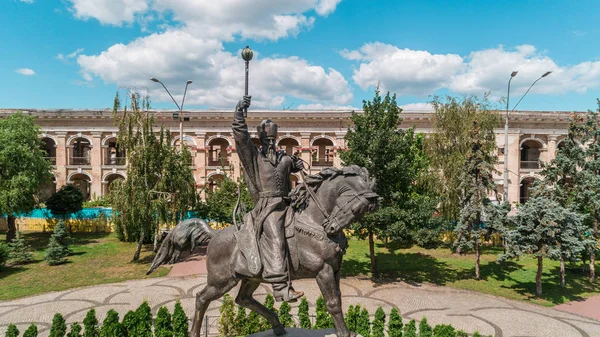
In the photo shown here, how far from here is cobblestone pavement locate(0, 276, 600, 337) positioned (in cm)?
1215

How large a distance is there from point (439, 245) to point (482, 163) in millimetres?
9148

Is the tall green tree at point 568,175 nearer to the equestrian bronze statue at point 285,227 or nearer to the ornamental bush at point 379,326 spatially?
the ornamental bush at point 379,326

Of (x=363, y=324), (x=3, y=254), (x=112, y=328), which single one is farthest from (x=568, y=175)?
(x=3, y=254)

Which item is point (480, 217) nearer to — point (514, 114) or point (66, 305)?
point (66, 305)

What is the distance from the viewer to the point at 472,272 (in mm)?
19281

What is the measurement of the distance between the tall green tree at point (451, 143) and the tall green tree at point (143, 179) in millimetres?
16912

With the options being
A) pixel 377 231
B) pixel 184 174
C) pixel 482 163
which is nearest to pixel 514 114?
pixel 482 163

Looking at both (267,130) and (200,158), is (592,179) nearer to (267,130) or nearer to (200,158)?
(267,130)

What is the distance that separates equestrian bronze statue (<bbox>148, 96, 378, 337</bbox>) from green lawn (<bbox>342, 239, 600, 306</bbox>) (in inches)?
534

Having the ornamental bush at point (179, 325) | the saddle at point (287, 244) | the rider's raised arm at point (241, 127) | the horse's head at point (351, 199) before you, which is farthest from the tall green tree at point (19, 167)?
the horse's head at point (351, 199)

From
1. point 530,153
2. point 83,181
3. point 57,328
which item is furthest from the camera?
point 83,181

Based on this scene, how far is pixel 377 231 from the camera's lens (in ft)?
55.8

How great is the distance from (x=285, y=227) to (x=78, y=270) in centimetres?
1833

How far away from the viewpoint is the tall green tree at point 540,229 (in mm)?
14789
